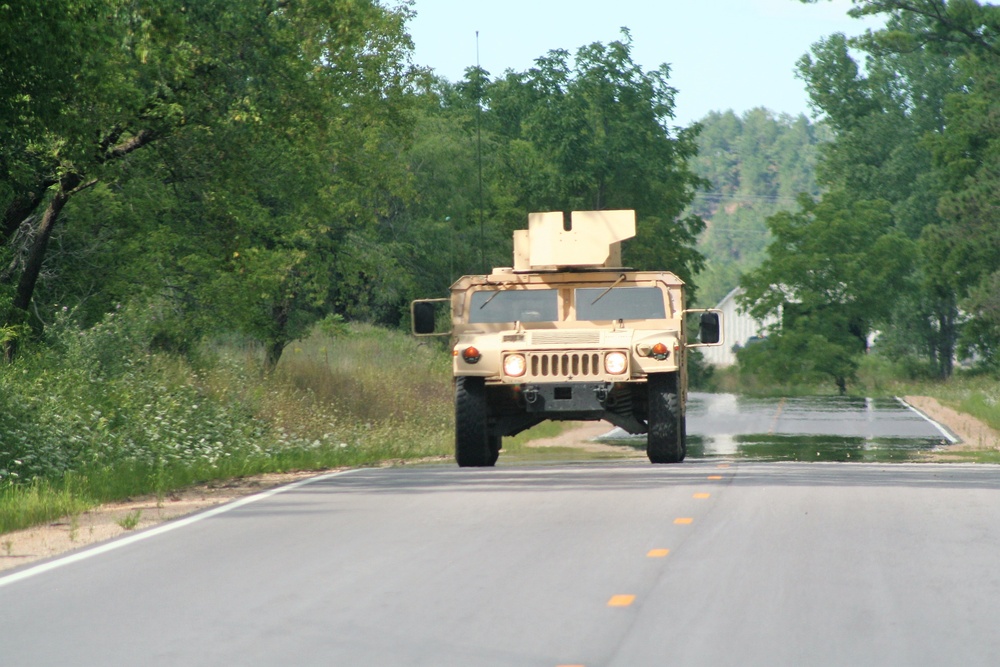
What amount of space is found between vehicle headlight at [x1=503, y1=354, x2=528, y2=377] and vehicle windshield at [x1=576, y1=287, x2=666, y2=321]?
4.42ft

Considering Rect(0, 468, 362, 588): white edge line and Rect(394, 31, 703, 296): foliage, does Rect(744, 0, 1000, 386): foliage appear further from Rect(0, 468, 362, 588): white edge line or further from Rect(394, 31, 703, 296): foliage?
Rect(0, 468, 362, 588): white edge line

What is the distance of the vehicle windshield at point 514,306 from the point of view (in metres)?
16.9

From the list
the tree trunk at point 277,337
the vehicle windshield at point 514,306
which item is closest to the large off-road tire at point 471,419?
the vehicle windshield at point 514,306

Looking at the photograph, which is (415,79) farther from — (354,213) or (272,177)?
(272,177)

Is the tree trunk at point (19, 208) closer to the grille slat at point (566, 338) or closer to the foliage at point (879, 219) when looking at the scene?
the grille slat at point (566, 338)

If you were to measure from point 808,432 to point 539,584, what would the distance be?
20.3 m

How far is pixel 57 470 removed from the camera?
14586 millimetres

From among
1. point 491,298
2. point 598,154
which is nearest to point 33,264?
point 491,298

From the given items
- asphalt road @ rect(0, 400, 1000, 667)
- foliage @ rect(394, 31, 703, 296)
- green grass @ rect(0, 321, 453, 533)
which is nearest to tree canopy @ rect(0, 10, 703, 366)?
green grass @ rect(0, 321, 453, 533)

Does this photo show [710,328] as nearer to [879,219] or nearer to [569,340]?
[569,340]

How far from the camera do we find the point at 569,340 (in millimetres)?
15961

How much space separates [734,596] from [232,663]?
2.65 meters

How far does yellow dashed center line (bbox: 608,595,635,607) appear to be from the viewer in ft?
24.1

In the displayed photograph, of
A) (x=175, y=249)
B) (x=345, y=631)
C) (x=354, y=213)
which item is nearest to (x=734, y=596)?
(x=345, y=631)
